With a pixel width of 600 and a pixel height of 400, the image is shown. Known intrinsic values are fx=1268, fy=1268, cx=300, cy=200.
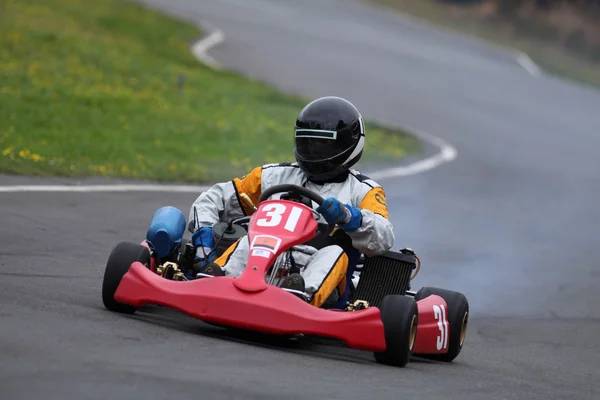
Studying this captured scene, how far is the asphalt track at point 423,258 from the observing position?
5043 mm

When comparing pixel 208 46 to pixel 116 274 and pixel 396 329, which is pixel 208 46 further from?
pixel 396 329

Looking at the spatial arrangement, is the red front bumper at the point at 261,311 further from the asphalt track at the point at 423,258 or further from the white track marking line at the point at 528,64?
the white track marking line at the point at 528,64

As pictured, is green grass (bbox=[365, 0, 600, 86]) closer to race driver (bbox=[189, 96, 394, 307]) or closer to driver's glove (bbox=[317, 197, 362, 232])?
race driver (bbox=[189, 96, 394, 307])

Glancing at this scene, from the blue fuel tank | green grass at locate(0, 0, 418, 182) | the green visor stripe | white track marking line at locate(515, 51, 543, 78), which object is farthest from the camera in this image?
white track marking line at locate(515, 51, 543, 78)

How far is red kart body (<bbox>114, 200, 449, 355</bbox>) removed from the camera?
5.87 m

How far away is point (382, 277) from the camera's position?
23.1ft

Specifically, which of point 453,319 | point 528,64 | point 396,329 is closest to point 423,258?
point 453,319

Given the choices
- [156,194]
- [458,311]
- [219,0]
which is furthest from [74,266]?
[219,0]

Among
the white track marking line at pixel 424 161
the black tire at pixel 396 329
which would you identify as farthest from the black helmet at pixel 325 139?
the white track marking line at pixel 424 161

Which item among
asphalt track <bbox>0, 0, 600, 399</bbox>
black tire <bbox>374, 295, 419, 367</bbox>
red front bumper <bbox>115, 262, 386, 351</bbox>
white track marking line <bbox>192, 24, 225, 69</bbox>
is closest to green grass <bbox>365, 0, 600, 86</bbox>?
asphalt track <bbox>0, 0, 600, 399</bbox>

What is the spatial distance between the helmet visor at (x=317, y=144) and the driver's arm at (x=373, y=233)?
36 cm

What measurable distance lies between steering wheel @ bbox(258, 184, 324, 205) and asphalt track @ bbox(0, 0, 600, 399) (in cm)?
75

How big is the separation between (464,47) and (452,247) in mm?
18946

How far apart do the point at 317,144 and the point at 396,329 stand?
4.35ft
